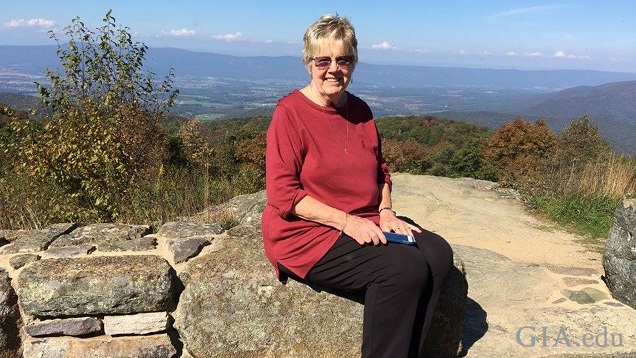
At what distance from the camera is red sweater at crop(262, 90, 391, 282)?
238 centimetres

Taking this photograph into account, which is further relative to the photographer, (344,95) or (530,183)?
(530,183)

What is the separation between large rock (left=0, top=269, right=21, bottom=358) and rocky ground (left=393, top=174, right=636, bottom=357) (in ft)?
8.32

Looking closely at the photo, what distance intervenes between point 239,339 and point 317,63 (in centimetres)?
150

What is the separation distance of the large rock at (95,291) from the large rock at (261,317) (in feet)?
0.49

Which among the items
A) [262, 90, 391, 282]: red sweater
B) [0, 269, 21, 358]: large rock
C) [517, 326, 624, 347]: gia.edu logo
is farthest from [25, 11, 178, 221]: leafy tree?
[517, 326, 624, 347]: gia.edu logo

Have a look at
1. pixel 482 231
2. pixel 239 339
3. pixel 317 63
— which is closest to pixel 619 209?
pixel 482 231

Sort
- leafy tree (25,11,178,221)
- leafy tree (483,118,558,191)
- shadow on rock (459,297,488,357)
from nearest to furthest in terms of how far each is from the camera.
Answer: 1. shadow on rock (459,297,488,357)
2. leafy tree (25,11,178,221)
3. leafy tree (483,118,558,191)

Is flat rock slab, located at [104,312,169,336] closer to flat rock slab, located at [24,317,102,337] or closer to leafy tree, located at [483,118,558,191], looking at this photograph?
flat rock slab, located at [24,317,102,337]

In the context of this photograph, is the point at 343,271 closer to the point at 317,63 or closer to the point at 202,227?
the point at 317,63

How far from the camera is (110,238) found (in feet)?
10.5

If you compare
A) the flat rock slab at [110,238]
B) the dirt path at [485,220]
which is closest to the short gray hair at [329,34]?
the flat rock slab at [110,238]

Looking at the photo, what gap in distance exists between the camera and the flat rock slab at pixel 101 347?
2.64m

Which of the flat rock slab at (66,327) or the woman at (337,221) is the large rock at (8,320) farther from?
the woman at (337,221)

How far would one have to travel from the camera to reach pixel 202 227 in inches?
131
